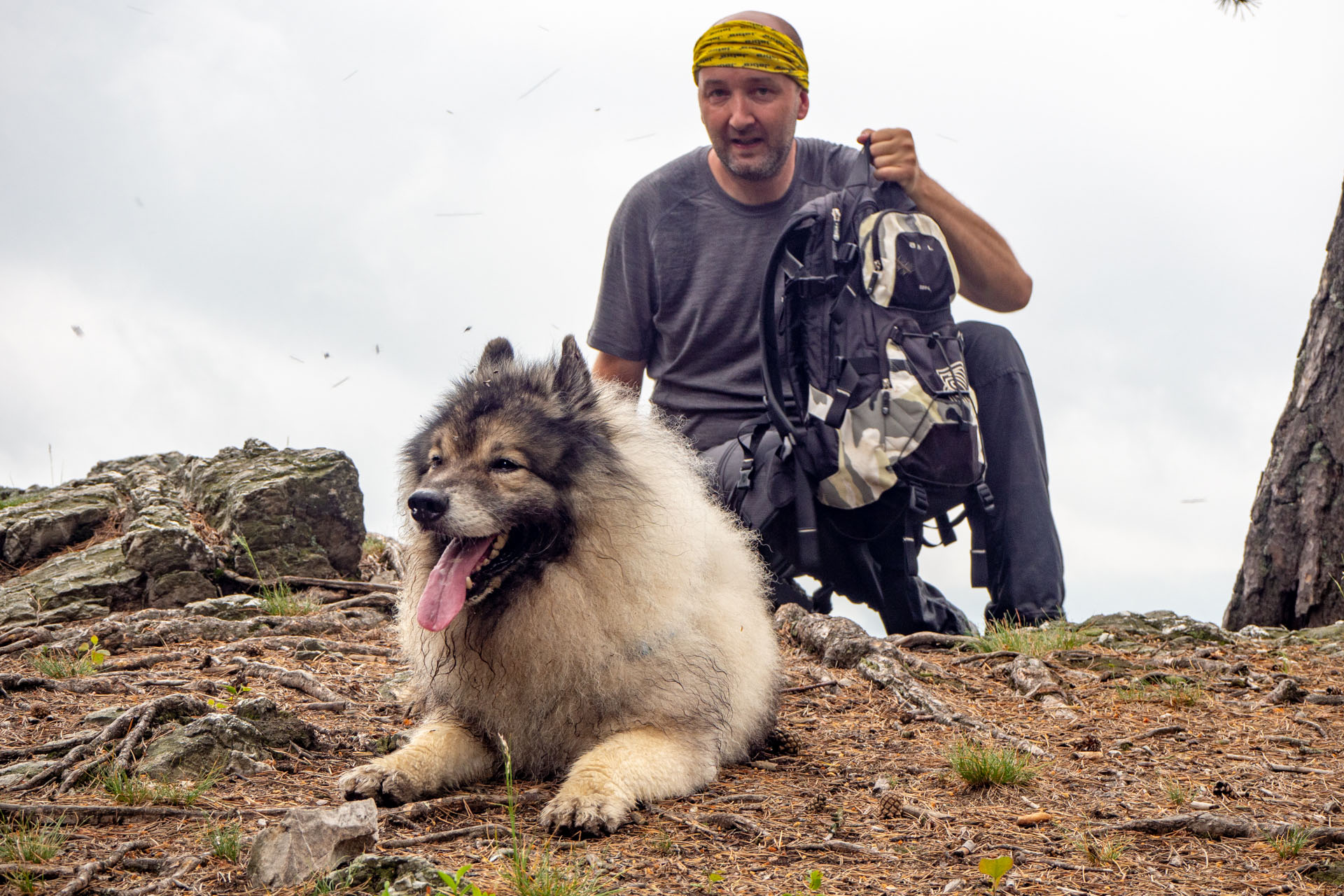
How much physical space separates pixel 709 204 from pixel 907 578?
274cm

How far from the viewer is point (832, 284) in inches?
227

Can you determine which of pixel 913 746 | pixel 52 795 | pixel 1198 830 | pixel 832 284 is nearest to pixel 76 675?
pixel 52 795

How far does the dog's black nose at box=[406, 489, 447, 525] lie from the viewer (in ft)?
10.7

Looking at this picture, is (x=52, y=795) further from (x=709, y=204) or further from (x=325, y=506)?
(x=709, y=204)

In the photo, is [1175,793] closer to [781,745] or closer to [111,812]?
[781,745]

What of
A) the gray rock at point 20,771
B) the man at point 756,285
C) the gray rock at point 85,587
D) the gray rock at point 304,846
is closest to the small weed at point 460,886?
the gray rock at point 304,846

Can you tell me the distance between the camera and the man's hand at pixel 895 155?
5.93m

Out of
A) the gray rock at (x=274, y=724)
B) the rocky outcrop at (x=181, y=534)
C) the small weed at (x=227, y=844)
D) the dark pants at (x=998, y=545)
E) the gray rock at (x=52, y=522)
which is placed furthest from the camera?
the gray rock at (x=52, y=522)

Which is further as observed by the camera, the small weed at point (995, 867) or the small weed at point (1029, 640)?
the small weed at point (1029, 640)

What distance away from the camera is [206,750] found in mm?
3537

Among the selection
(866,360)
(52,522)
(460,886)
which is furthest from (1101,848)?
(52,522)

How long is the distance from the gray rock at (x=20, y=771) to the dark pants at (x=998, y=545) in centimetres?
377

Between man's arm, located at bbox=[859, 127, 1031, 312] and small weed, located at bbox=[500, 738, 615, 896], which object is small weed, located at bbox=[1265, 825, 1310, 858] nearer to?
small weed, located at bbox=[500, 738, 615, 896]

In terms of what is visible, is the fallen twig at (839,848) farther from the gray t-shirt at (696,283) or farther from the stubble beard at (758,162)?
the stubble beard at (758,162)
